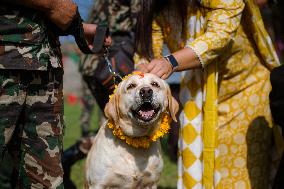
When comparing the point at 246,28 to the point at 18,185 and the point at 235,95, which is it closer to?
the point at 235,95

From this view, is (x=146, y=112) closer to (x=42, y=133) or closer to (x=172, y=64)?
(x=172, y=64)

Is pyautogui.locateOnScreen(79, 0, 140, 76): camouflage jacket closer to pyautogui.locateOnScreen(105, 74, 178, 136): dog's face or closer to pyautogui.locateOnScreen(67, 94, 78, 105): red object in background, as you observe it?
pyautogui.locateOnScreen(105, 74, 178, 136): dog's face

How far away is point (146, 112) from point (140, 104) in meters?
0.09

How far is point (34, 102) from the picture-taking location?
10.1ft

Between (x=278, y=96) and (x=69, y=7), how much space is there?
1.35 metres

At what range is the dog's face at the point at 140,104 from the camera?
3414 mm

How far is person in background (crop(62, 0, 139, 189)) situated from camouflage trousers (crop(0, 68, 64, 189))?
4.85 feet

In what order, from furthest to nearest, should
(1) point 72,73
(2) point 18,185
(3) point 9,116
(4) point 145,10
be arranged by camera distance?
1. (1) point 72,73
2. (4) point 145,10
3. (2) point 18,185
4. (3) point 9,116

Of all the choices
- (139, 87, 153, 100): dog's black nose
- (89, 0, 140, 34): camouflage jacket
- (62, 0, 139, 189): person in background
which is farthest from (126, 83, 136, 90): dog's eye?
(89, 0, 140, 34): camouflage jacket

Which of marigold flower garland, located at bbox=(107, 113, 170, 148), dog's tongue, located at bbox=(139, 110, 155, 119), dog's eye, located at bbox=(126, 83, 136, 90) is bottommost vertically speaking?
marigold flower garland, located at bbox=(107, 113, 170, 148)

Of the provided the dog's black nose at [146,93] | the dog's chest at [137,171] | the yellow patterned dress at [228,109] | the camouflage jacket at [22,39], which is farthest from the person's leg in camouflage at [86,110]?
the camouflage jacket at [22,39]

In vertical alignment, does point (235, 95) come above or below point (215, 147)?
above

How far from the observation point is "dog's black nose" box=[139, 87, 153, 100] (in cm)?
338

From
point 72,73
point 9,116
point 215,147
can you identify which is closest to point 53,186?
point 9,116
